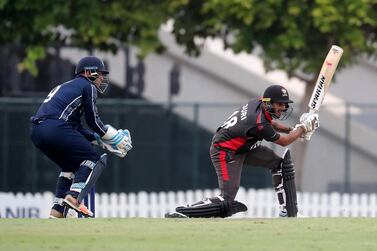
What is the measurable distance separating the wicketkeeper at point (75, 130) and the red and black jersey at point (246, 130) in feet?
4.19

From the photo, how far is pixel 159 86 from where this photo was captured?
26.8 m

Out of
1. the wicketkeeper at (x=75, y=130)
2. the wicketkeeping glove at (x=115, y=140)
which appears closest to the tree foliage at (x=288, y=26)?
the wicketkeeping glove at (x=115, y=140)

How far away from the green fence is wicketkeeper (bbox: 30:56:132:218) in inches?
398

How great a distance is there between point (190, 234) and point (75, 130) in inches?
110

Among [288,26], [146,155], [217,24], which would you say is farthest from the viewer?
[146,155]

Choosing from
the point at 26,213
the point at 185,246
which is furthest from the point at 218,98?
the point at 185,246

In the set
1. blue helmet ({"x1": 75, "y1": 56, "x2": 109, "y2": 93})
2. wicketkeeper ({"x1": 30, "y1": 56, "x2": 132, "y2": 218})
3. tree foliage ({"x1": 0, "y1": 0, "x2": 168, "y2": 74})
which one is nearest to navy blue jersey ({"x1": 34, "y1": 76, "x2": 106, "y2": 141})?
wicketkeeper ({"x1": 30, "y1": 56, "x2": 132, "y2": 218})

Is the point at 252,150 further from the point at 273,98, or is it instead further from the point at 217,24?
the point at 217,24

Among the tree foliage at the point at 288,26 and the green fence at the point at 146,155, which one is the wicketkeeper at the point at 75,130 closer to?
the tree foliage at the point at 288,26

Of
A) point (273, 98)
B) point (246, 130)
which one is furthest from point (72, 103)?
point (273, 98)

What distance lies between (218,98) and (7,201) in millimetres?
7798

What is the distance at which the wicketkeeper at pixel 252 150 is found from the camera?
14070 millimetres

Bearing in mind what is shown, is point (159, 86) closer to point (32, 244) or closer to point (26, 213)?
point (26, 213)

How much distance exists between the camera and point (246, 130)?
553 inches
